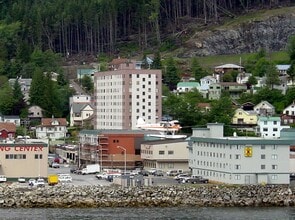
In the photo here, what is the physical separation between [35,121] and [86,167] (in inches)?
842

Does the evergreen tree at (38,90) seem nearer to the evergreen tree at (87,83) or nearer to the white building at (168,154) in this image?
the evergreen tree at (87,83)

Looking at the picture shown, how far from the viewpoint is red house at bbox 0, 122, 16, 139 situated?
73.4m

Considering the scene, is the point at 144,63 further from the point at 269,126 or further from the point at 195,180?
the point at 195,180

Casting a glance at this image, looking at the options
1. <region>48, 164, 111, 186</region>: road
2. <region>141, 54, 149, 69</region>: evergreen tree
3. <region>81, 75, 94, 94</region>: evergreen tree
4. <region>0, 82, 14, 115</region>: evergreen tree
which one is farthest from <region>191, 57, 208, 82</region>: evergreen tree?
<region>48, 164, 111, 186</region>: road

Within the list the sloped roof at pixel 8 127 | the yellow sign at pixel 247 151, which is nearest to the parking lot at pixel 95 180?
the yellow sign at pixel 247 151

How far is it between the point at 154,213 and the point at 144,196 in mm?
3387

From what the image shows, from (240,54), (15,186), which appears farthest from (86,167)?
(240,54)

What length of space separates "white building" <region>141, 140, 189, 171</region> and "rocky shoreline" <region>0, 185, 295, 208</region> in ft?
32.7

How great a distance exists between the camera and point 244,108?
3142 inches

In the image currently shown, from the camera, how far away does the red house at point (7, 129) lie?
7340cm

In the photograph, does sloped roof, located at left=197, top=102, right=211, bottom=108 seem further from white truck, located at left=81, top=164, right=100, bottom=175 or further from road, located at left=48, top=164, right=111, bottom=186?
white truck, located at left=81, top=164, right=100, bottom=175

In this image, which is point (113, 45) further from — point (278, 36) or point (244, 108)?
point (244, 108)

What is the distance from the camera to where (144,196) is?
158 feet

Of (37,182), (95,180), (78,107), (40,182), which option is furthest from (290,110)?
(37,182)
